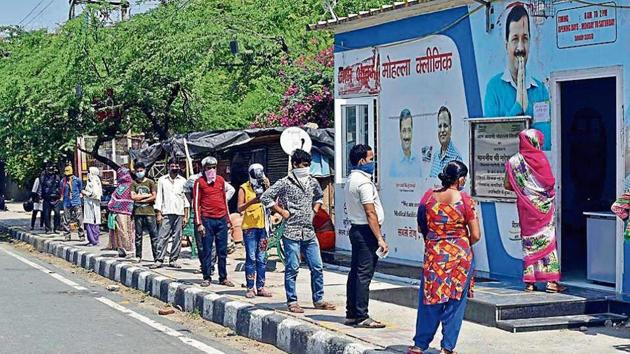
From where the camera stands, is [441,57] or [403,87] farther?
[403,87]

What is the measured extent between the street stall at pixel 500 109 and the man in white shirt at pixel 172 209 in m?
3.12

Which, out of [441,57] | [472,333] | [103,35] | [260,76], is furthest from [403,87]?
[103,35]

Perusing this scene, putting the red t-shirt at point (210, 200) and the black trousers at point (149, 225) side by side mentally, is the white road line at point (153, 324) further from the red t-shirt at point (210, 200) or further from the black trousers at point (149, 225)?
the red t-shirt at point (210, 200)

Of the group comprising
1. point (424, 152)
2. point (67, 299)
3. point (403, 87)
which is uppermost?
point (403, 87)

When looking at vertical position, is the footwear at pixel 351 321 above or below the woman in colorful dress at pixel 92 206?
below

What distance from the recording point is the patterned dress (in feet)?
25.2

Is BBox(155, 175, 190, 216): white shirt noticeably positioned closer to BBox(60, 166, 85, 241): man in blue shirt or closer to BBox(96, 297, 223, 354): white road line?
BBox(96, 297, 223, 354): white road line

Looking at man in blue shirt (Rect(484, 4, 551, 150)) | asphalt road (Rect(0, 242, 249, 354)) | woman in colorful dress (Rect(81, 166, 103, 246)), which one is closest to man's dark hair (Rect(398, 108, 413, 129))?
man in blue shirt (Rect(484, 4, 551, 150))

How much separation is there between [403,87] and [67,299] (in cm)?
562

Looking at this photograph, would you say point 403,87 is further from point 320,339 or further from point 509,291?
point 320,339

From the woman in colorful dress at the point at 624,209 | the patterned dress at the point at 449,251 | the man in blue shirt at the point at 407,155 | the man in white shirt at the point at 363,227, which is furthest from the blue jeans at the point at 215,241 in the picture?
the woman in colorful dress at the point at 624,209

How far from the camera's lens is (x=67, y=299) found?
1358 cm

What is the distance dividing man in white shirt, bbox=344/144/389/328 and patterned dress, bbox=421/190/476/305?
1414mm

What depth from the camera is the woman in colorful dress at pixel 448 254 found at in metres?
7.68
